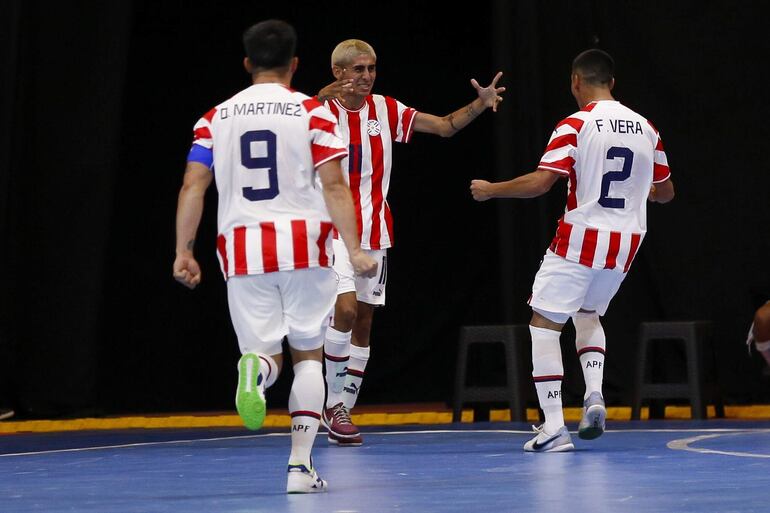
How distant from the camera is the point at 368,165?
26.0 ft

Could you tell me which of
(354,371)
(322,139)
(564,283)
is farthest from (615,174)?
(322,139)

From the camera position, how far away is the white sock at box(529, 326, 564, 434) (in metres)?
A: 6.80

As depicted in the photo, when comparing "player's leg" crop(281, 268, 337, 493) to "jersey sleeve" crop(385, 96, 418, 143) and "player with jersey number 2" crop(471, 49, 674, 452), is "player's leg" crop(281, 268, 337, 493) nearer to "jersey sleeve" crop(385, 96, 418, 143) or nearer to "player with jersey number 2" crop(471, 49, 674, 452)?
"player with jersey number 2" crop(471, 49, 674, 452)

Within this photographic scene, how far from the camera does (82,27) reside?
998cm

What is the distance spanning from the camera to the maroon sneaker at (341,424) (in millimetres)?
7523

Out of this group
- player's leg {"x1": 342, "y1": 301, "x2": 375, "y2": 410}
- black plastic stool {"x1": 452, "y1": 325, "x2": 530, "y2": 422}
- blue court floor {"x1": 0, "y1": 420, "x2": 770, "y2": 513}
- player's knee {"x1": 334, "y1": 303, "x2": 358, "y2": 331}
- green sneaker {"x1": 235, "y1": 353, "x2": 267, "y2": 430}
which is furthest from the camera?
black plastic stool {"x1": 452, "y1": 325, "x2": 530, "y2": 422}

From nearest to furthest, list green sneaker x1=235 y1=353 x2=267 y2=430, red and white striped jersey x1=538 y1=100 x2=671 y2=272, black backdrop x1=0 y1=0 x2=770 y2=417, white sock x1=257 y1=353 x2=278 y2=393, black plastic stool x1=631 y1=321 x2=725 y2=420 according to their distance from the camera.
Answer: green sneaker x1=235 y1=353 x2=267 y2=430, white sock x1=257 y1=353 x2=278 y2=393, red and white striped jersey x1=538 y1=100 x2=671 y2=272, black plastic stool x1=631 y1=321 x2=725 y2=420, black backdrop x1=0 y1=0 x2=770 y2=417

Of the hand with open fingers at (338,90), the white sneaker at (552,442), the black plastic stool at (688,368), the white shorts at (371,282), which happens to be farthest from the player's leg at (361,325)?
the black plastic stool at (688,368)

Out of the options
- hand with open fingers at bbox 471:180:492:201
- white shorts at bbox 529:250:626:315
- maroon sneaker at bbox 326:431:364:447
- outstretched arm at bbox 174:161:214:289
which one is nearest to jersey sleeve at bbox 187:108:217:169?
outstretched arm at bbox 174:161:214:289

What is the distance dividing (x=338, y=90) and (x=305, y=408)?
9.71 ft

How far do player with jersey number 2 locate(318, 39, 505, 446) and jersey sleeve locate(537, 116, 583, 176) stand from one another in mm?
1004

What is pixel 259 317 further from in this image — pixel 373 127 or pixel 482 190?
pixel 373 127

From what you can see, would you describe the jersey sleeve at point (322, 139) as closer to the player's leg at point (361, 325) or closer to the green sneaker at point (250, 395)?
the green sneaker at point (250, 395)

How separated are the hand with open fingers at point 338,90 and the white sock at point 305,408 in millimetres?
2799
